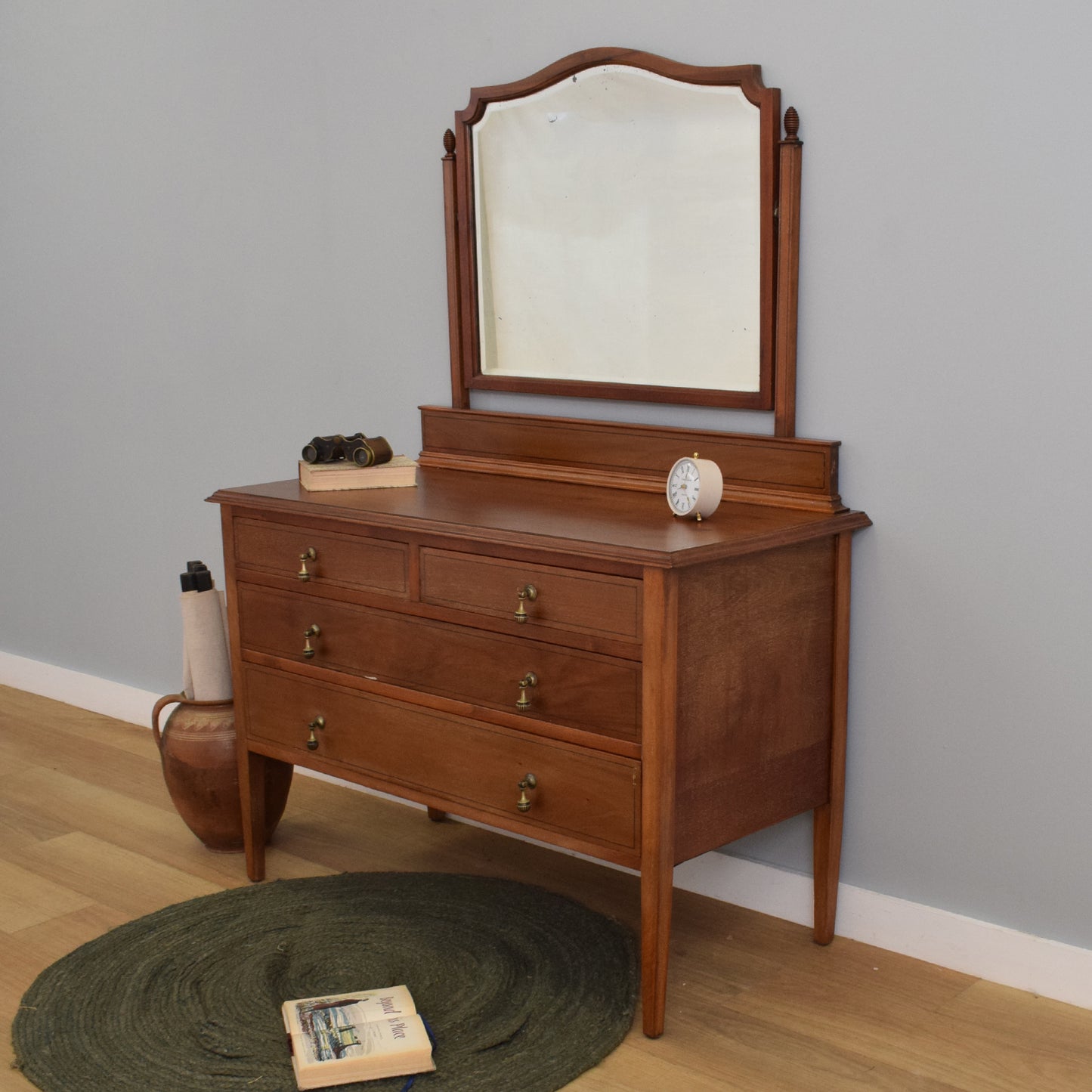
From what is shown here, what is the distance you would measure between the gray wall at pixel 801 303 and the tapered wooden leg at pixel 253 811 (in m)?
0.81

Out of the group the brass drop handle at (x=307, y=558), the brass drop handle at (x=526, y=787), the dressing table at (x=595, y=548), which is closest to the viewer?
the dressing table at (x=595, y=548)

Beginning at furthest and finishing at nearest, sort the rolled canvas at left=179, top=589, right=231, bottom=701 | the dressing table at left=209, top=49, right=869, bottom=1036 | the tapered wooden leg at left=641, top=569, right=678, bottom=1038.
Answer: the rolled canvas at left=179, top=589, right=231, bottom=701 → the dressing table at left=209, top=49, right=869, bottom=1036 → the tapered wooden leg at left=641, top=569, right=678, bottom=1038

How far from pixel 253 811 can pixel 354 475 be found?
29.0 inches

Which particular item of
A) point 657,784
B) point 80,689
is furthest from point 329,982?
point 80,689

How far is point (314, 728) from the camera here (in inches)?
101

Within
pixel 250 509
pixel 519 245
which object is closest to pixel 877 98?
pixel 519 245

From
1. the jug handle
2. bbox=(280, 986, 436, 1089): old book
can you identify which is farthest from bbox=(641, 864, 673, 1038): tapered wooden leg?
the jug handle

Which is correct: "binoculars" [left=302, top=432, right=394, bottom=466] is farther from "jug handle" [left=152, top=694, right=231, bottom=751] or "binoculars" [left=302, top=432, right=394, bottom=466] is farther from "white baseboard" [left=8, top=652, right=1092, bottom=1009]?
"white baseboard" [left=8, top=652, right=1092, bottom=1009]

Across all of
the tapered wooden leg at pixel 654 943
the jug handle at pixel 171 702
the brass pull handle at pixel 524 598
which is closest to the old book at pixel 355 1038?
the tapered wooden leg at pixel 654 943

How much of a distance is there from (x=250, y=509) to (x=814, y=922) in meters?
1.32

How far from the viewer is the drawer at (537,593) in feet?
6.71

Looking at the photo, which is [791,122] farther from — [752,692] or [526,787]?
[526,787]

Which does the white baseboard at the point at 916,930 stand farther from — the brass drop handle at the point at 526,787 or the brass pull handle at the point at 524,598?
the brass pull handle at the point at 524,598

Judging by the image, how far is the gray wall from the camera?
213 centimetres
